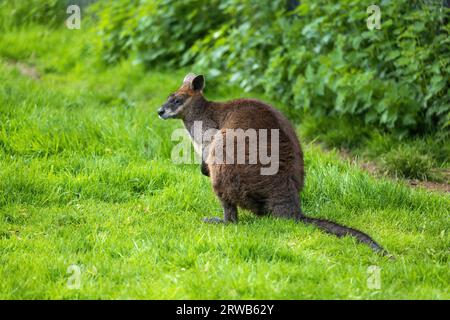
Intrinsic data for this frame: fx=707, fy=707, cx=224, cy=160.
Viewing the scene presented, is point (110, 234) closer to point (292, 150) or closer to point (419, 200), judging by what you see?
point (292, 150)

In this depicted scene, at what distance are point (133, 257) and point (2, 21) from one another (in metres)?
9.12

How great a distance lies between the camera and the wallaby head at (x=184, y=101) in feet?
21.2

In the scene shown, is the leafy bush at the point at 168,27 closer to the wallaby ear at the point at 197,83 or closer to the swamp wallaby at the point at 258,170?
the wallaby ear at the point at 197,83

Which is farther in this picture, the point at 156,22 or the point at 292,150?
the point at 156,22

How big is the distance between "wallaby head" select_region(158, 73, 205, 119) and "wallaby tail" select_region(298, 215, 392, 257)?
1.60 m

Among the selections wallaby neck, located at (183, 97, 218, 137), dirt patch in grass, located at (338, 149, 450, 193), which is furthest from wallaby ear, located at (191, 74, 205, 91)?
dirt patch in grass, located at (338, 149, 450, 193)

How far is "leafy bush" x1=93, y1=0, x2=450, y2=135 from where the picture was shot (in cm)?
759

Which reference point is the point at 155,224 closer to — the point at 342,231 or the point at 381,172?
the point at 342,231

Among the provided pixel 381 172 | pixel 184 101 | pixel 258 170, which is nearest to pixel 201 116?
pixel 184 101

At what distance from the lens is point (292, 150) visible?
18.6 ft

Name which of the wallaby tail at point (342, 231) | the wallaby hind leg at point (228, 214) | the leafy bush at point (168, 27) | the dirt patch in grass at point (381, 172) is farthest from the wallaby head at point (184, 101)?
the leafy bush at point (168, 27)

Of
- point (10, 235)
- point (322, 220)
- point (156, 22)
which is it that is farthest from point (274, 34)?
point (10, 235)

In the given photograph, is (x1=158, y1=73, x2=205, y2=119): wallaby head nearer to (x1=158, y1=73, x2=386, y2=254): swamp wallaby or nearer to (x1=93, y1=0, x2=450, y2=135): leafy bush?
(x1=158, y1=73, x2=386, y2=254): swamp wallaby

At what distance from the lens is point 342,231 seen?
5.27 m
